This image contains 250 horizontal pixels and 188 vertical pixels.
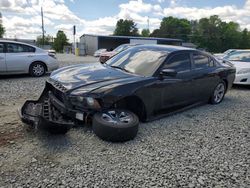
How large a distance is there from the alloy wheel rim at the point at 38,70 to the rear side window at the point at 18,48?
24.7 inches

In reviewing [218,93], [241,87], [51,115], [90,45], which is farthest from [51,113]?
[90,45]

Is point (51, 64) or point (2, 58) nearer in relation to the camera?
point (2, 58)

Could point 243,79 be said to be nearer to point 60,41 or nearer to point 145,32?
point 60,41

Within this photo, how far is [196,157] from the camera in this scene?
346 cm

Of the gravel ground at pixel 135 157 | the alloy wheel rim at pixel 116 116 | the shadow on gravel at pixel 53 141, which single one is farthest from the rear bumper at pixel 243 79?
the shadow on gravel at pixel 53 141

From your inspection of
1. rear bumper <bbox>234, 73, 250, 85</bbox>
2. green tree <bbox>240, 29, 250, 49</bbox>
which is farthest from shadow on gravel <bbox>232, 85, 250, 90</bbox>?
green tree <bbox>240, 29, 250, 49</bbox>

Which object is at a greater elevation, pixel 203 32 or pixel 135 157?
pixel 203 32

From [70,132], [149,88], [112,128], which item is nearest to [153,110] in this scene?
[149,88]

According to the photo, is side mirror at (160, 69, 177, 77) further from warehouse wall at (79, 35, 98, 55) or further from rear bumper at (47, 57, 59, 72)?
warehouse wall at (79, 35, 98, 55)

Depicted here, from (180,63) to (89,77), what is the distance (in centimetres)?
199

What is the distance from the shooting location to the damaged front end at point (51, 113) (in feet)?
11.4

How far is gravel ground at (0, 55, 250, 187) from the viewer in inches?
111

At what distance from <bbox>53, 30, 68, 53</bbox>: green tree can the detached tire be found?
7448 cm

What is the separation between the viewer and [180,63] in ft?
16.8
